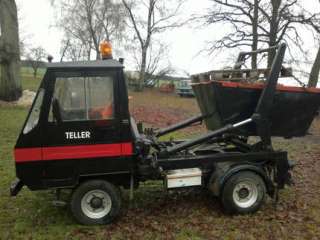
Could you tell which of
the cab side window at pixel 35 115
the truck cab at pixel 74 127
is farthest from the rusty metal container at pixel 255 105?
the cab side window at pixel 35 115

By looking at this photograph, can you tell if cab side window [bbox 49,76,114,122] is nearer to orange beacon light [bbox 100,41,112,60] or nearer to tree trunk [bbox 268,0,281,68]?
orange beacon light [bbox 100,41,112,60]

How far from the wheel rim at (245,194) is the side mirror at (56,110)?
2.77m

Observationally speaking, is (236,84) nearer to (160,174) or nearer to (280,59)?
(280,59)

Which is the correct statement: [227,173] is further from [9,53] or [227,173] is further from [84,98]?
[9,53]

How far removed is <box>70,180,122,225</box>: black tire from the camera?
523 centimetres

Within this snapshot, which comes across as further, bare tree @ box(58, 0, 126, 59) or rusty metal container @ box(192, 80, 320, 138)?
bare tree @ box(58, 0, 126, 59)

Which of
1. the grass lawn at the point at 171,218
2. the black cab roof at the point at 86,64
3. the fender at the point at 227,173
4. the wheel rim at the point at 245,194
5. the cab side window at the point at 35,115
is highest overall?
the black cab roof at the point at 86,64

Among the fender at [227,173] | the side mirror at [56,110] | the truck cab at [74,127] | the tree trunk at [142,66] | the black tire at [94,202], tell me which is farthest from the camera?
the tree trunk at [142,66]

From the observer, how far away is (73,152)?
16.7 ft

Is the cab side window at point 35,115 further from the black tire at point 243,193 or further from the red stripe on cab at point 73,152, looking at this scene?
the black tire at point 243,193

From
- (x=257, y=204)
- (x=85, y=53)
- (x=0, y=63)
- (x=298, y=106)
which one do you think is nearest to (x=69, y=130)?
(x=257, y=204)

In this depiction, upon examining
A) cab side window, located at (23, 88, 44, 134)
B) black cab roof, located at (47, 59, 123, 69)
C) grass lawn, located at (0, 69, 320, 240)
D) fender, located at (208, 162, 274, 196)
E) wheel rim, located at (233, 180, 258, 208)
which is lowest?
grass lawn, located at (0, 69, 320, 240)

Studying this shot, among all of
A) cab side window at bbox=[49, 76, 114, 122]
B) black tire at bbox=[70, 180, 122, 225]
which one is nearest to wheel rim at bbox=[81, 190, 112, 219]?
black tire at bbox=[70, 180, 122, 225]

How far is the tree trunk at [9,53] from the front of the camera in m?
17.9
